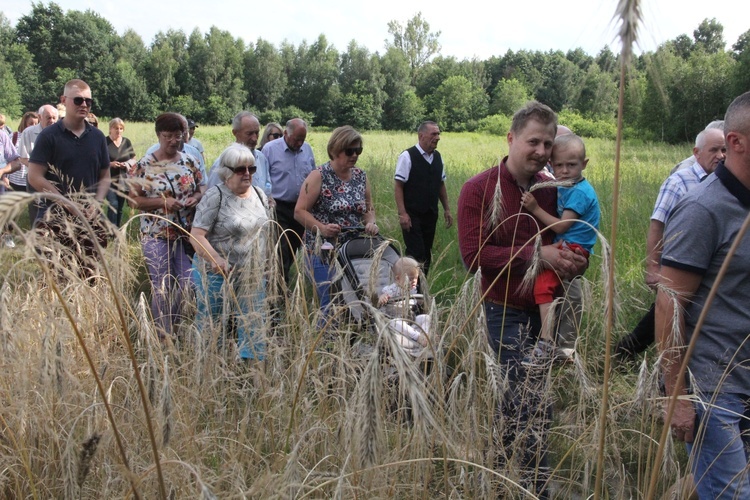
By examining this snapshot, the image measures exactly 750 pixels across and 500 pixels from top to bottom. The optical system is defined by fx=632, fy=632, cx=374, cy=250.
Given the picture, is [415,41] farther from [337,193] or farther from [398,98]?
[337,193]

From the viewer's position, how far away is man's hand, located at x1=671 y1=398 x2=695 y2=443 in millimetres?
2291

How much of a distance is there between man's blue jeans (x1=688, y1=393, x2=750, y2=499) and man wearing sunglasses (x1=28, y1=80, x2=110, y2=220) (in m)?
4.40

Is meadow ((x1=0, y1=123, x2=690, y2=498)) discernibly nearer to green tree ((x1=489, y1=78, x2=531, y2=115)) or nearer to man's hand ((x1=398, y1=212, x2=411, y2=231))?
man's hand ((x1=398, y1=212, x2=411, y2=231))

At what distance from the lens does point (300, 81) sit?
7638 centimetres

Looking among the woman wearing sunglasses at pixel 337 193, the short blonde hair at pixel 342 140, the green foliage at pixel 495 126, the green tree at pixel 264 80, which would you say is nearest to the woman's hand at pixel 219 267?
the woman wearing sunglasses at pixel 337 193

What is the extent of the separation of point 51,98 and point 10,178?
61220mm

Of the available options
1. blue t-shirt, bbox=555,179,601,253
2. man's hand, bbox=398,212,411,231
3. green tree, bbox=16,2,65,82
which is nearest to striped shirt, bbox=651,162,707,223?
blue t-shirt, bbox=555,179,601,253

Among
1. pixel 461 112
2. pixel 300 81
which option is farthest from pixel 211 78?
pixel 461 112

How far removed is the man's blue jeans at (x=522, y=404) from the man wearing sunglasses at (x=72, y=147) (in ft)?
11.3

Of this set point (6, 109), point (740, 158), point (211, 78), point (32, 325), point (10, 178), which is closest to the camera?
point (740, 158)

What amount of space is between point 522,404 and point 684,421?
57 cm

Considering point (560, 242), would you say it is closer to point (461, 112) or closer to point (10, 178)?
point (10, 178)

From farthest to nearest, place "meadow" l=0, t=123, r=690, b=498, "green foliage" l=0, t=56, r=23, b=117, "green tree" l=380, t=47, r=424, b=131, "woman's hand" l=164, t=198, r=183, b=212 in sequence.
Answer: "green tree" l=380, t=47, r=424, b=131 < "green foliage" l=0, t=56, r=23, b=117 < "woman's hand" l=164, t=198, r=183, b=212 < "meadow" l=0, t=123, r=690, b=498

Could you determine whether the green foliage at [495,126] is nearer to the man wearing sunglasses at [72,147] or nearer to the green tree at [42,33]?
the man wearing sunglasses at [72,147]
